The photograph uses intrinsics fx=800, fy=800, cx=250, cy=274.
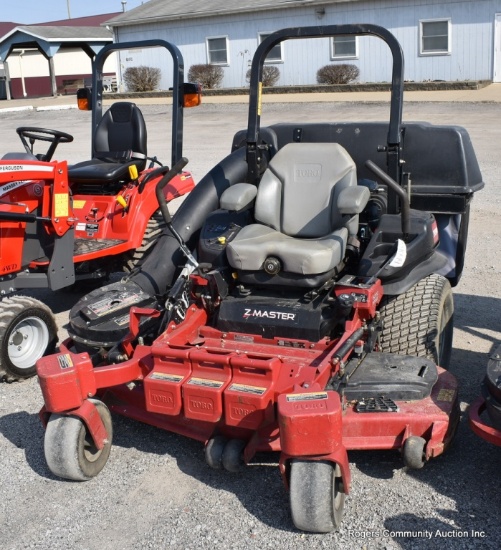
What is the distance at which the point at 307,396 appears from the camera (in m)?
3.18

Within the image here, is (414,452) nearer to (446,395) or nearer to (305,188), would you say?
(446,395)

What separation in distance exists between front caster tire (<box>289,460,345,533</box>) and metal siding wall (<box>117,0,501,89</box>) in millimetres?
18792

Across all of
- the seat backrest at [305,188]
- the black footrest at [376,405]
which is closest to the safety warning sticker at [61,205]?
the seat backrest at [305,188]

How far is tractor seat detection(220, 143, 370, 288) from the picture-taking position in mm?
4133

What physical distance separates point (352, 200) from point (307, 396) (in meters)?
1.33

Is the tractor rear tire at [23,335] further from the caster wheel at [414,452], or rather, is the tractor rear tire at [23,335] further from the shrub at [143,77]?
the shrub at [143,77]

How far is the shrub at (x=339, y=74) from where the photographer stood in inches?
858

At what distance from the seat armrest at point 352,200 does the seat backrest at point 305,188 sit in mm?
250

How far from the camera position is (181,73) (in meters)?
5.93

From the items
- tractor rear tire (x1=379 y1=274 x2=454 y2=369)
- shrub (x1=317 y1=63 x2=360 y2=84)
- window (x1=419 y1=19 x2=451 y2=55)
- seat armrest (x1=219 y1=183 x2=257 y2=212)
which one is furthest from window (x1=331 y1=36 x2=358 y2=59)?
tractor rear tire (x1=379 y1=274 x2=454 y2=369)

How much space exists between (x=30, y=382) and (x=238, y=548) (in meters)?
2.15

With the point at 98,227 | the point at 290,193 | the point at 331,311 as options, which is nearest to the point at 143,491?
the point at 331,311

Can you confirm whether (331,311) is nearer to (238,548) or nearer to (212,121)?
(238,548)

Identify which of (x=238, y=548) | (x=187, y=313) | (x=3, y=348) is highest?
(x=187, y=313)
